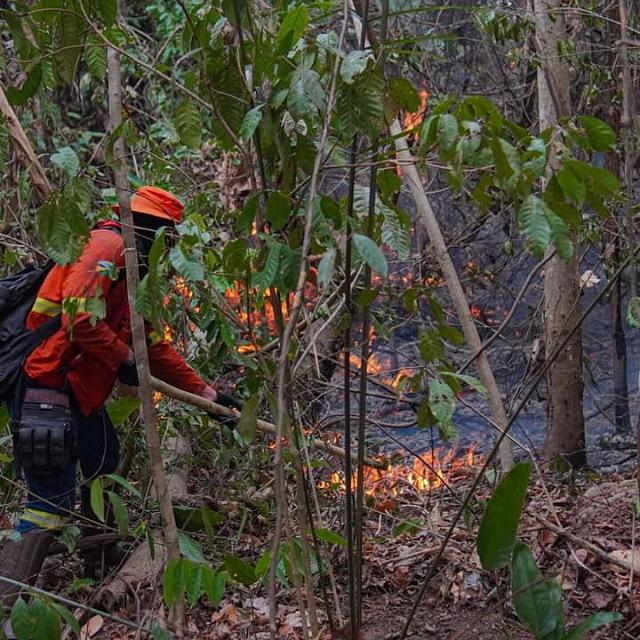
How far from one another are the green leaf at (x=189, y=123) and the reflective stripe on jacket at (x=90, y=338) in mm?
1170

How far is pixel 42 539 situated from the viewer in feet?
12.9

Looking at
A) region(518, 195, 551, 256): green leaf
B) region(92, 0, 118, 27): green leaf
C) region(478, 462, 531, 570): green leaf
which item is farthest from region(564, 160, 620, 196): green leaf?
region(92, 0, 118, 27): green leaf

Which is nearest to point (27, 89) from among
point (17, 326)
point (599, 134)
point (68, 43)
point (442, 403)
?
point (68, 43)

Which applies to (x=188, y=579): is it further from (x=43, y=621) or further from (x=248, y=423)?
(x=248, y=423)

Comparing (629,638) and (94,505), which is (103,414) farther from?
(629,638)

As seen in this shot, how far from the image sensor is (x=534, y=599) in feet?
8.53

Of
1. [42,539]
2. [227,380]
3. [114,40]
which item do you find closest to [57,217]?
[114,40]

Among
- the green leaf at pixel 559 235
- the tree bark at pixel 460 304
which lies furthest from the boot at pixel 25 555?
the green leaf at pixel 559 235

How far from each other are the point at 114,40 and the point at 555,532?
2726 millimetres

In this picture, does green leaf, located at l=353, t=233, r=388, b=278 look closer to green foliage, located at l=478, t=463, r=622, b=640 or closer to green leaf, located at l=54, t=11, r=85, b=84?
green foliage, located at l=478, t=463, r=622, b=640

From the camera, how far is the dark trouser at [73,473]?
4.03 m

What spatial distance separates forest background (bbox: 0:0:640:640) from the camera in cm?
210

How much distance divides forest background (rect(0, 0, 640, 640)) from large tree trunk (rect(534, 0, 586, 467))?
0.06ft

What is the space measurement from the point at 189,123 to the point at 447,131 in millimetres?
803
